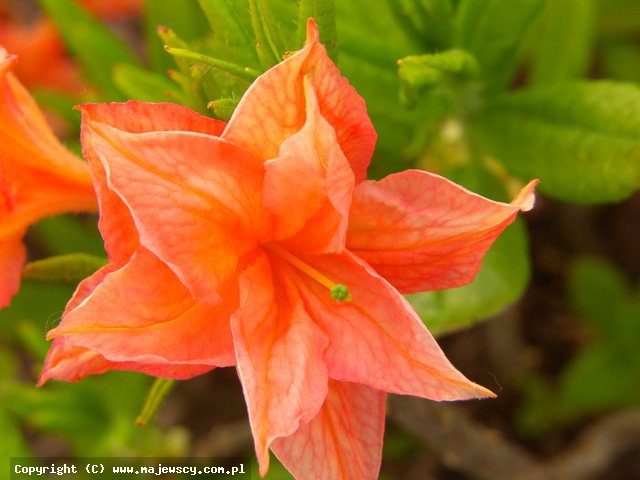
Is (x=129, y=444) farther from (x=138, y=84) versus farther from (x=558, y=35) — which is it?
(x=558, y=35)

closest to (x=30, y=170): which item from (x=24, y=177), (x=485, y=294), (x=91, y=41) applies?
(x=24, y=177)

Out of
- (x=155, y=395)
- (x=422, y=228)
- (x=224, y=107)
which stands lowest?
(x=155, y=395)

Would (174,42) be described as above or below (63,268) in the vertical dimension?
above

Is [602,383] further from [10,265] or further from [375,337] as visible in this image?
[10,265]

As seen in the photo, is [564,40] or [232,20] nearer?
[232,20]

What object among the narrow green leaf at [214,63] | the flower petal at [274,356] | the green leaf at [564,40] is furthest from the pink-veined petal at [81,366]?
the green leaf at [564,40]

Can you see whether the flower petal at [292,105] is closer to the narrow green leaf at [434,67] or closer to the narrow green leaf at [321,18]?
the narrow green leaf at [321,18]

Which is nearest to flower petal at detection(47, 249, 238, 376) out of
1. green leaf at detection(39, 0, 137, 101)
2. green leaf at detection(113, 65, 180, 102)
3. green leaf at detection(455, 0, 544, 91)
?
green leaf at detection(113, 65, 180, 102)
